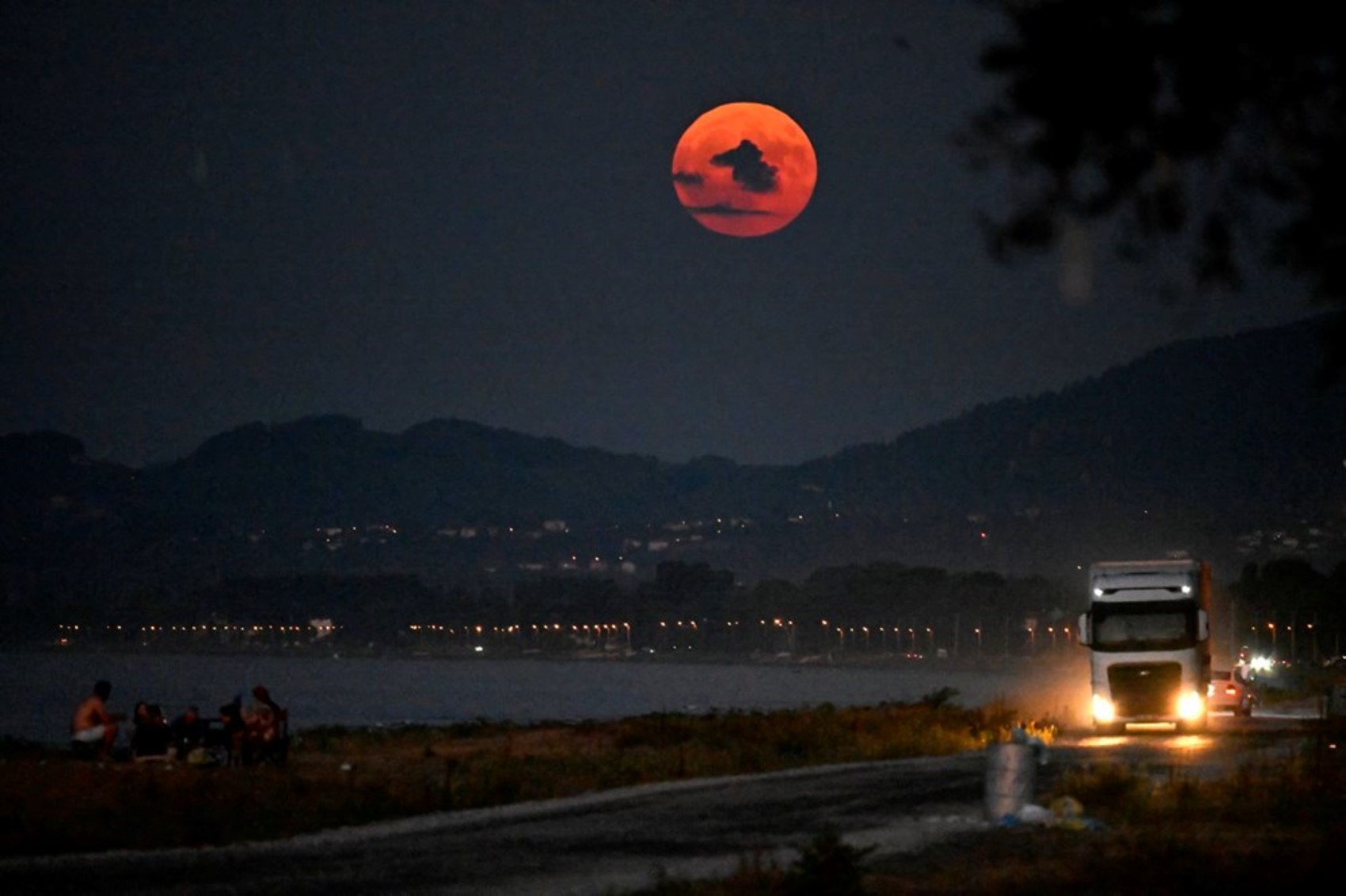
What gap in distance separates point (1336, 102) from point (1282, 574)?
194628mm

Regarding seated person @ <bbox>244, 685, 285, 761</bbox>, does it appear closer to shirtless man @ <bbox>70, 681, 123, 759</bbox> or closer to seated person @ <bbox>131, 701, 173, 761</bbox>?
seated person @ <bbox>131, 701, 173, 761</bbox>

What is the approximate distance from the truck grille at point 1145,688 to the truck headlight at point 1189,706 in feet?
0.43

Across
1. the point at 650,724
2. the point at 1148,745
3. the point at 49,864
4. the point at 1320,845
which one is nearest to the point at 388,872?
the point at 49,864

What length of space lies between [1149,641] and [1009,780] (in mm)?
20994

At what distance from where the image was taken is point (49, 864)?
18.3 meters

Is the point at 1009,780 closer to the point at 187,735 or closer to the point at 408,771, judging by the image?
the point at 408,771

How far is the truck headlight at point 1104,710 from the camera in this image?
42.4 metres

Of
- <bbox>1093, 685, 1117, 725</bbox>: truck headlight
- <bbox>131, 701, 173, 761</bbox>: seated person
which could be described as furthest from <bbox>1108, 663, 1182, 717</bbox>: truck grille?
<bbox>131, 701, 173, 761</bbox>: seated person

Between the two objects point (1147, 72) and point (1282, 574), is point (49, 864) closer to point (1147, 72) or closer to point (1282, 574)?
point (1147, 72)

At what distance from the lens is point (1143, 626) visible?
138 feet

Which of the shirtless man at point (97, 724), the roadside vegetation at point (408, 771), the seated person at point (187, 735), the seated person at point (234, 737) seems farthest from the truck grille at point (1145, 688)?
the shirtless man at point (97, 724)

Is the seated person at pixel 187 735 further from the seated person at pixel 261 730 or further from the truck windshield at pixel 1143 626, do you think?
the truck windshield at pixel 1143 626

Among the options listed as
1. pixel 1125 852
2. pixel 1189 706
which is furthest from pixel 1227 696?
pixel 1125 852

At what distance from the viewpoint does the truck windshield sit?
41.7 meters
